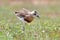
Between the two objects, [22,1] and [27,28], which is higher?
[27,28]

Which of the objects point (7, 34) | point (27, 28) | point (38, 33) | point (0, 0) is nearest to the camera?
point (7, 34)

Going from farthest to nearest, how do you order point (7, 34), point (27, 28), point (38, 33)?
1. point (27, 28)
2. point (38, 33)
3. point (7, 34)

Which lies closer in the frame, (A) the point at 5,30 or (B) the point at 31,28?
(A) the point at 5,30

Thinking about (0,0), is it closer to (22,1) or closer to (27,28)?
(22,1)

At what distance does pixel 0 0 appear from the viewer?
16109 mm

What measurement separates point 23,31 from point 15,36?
533 mm

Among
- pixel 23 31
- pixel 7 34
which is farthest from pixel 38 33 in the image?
pixel 7 34

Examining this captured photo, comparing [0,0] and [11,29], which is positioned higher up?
[11,29]

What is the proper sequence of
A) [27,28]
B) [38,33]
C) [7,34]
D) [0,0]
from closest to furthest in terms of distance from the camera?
[7,34] → [38,33] → [27,28] → [0,0]

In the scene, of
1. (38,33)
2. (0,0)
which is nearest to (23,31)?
(38,33)

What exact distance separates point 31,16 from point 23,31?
1.71 feet

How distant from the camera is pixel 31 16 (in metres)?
7.60

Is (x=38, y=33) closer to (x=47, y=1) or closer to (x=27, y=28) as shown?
(x=27, y=28)

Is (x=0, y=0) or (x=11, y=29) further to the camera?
(x=0, y=0)
